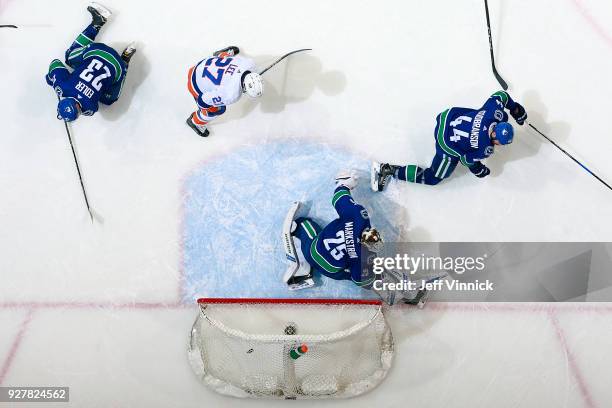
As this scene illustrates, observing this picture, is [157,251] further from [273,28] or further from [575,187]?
[575,187]

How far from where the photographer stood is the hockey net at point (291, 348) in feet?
12.2

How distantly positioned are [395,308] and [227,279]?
1.01 m

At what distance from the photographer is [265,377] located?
3.78m

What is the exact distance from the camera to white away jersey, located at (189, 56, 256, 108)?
11.4 feet

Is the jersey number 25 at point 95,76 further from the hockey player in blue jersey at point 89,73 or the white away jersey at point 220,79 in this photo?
the white away jersey at point 220,79

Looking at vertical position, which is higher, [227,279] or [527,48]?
[527,48]

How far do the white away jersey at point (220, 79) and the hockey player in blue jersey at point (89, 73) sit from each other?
574 mm

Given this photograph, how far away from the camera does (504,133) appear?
3.33 meters

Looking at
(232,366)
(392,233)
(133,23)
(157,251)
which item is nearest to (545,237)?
(392,233)

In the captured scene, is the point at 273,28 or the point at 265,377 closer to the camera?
the point at 265,377

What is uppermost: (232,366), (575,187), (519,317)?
(575,187)

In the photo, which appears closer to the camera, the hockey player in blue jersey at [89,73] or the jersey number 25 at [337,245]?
the jersey number 25 at [337,245]

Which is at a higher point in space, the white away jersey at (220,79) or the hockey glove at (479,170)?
the hockey glove at (479,170)

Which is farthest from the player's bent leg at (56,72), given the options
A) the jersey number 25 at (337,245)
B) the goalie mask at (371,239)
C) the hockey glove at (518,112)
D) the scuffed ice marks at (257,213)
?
the hockey glove at (518,112)
